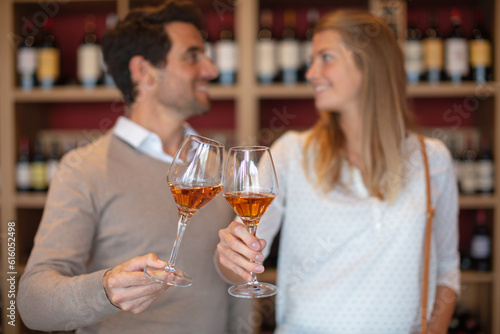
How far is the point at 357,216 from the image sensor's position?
1188 mm

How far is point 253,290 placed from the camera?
2.40 feet

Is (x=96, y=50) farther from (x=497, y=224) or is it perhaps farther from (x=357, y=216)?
(x=497, y=224)

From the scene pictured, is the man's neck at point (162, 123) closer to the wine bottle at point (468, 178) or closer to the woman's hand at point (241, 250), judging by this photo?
the woman's hand at point (241, 250)

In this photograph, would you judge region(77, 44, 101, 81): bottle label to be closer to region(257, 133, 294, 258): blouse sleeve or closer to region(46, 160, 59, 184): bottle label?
region(46, 160, 59, 184): bottle label

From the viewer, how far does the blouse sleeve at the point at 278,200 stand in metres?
1.21

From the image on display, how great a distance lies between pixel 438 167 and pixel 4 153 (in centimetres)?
169

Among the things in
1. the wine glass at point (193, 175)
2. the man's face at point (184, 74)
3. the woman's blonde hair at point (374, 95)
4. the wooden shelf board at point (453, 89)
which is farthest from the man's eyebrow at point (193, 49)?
the wooden shelf board at point (453, 89)

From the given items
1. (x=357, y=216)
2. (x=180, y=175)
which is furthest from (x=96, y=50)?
(x=180, y=175)

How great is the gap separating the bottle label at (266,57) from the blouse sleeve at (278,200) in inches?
28.9

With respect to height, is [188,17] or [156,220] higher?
[188,17]

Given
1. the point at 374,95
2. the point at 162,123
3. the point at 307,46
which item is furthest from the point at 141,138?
the point at 307,46

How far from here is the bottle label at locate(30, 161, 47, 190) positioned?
2.06m

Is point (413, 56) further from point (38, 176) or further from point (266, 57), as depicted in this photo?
point (38, 176)

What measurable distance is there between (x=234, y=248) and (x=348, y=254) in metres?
0.51
